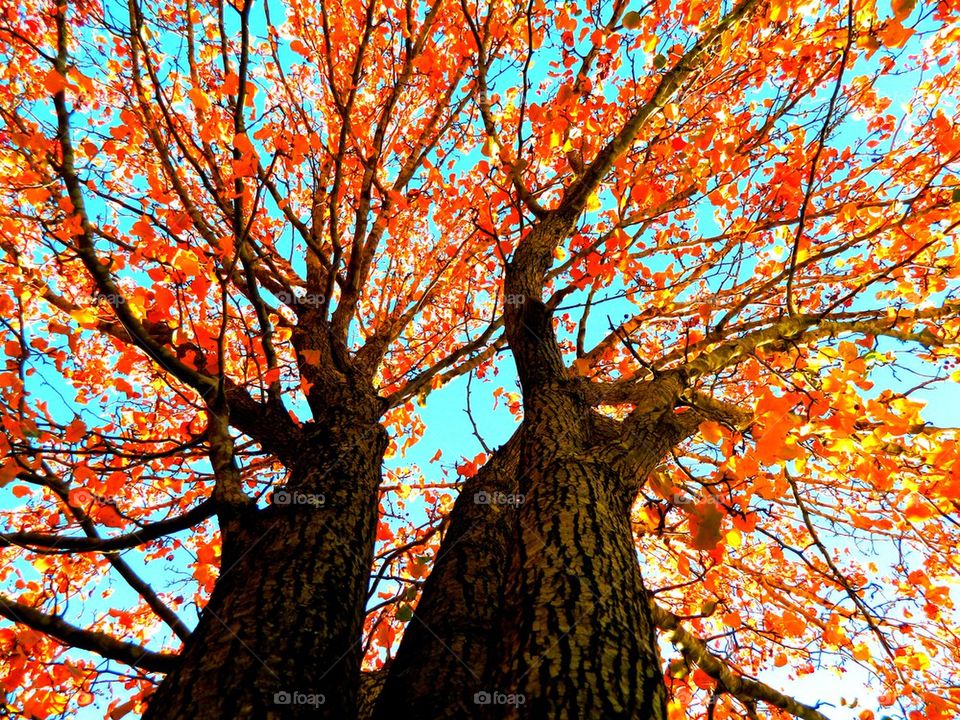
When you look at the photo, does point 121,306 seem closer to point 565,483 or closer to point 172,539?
point 565,483

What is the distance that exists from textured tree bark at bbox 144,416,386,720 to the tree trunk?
0.76 metres

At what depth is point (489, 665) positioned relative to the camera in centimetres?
191

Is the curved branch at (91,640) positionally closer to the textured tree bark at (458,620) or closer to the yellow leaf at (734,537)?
the textured tree bark at (458,620)

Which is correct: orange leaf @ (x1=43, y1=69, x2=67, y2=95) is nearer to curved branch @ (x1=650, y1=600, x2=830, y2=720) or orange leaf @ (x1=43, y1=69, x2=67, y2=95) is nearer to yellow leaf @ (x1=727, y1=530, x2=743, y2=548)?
curved branch @ (x1=650, y1=600, x2=830, y2=720)

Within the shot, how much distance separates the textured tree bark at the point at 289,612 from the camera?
194 cm

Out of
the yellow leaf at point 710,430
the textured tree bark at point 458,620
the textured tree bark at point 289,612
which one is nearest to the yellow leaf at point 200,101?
the textured tree bark at point 289,612

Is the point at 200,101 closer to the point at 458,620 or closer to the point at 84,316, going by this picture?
the point at 84,316

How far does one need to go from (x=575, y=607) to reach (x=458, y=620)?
972 mm

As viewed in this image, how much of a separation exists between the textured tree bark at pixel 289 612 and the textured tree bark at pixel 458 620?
11.1 inches

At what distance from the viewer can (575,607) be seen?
6.39 feet

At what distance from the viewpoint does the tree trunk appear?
1644mm

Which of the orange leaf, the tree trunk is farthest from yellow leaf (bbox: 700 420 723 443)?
the orange leaf

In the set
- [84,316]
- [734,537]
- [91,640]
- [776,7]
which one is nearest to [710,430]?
[734,537]

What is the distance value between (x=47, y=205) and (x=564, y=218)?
4634 millimetres
